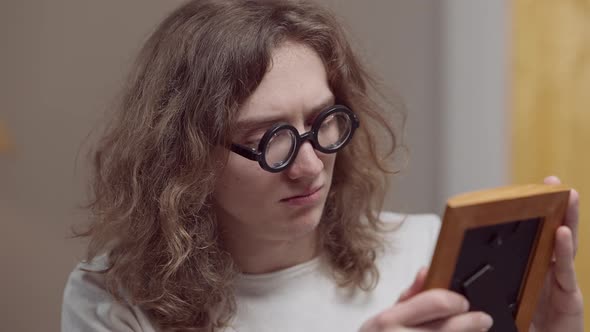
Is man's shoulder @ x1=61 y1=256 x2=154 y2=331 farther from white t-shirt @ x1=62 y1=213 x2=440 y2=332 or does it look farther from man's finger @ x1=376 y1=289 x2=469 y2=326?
man's finger @ x1=376 y1=289 x2=469 y2=326

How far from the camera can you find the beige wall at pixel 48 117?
170 cm

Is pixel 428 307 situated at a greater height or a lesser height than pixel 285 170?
lesser

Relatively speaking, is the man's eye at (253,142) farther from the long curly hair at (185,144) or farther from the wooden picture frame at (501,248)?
the wooden picture frame at (501,248)

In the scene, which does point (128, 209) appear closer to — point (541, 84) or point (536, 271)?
point (536, 271)

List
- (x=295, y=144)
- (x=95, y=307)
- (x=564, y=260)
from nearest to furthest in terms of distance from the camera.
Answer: (x=564, y=260) < (x=295, y=144) < (x=95, y=307)

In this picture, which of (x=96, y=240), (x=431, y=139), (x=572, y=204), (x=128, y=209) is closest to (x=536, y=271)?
(x=572, y=204)

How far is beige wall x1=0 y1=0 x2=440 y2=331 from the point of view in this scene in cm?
170

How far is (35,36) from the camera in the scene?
1.70 metres

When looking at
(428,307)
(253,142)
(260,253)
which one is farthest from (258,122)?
(428,307)

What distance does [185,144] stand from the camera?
130 centimetres

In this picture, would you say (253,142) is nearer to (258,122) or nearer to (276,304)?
(258,122)

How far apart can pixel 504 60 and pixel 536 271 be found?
39.9 inches

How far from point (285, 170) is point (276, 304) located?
0.99ft

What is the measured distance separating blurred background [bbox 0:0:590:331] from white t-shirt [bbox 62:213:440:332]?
1.24ft
